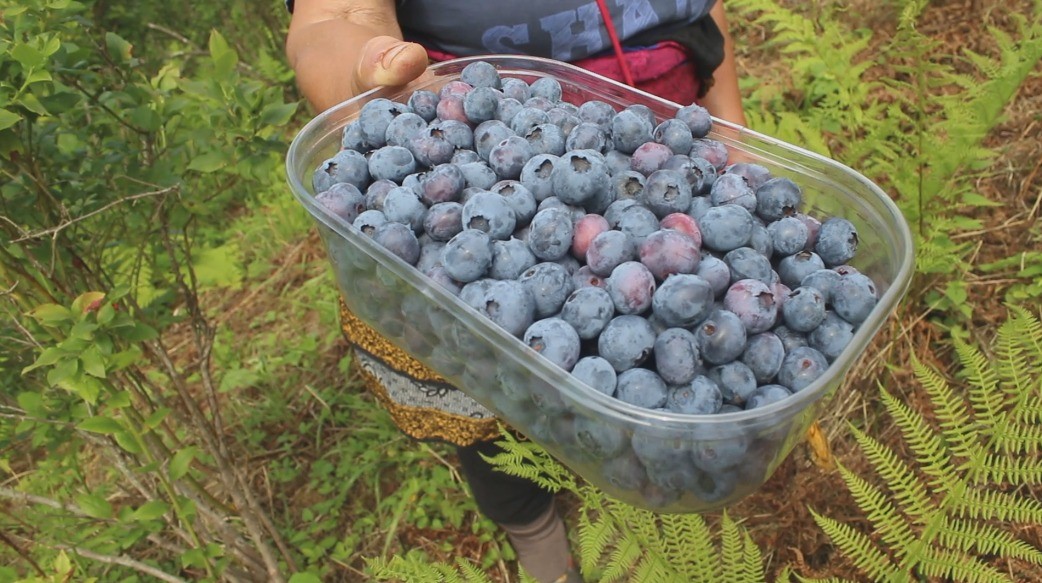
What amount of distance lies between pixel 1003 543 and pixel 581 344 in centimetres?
69

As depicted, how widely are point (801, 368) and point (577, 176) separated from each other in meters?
0.30

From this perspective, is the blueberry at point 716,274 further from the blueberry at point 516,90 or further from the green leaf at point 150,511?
the green leaf at point 150,511

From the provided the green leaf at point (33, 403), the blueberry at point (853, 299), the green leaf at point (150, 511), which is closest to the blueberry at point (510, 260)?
the blueberry at point (853, 299)

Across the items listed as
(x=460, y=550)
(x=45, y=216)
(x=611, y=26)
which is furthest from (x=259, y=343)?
(x=611, y=26)

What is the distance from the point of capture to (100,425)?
3.75 feet

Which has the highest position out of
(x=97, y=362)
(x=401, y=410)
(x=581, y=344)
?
A: (x=581, y=344)

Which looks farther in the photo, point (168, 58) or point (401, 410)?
point (168, 58)

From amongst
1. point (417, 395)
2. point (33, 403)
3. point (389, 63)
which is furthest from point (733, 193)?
point (33, 403)

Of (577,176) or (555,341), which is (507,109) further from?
(555,341)

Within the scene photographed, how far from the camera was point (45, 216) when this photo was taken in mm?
1343

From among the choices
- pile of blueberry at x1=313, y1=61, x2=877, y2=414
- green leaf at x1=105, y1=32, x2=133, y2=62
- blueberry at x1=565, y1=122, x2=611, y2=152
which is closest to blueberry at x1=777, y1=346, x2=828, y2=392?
pile of blueberry at x1=313, y1=61, x2=877, y2=414

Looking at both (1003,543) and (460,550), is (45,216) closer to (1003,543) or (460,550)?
(460,550)

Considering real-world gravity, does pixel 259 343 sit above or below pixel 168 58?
below

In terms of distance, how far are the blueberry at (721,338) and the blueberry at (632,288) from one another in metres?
0.06
